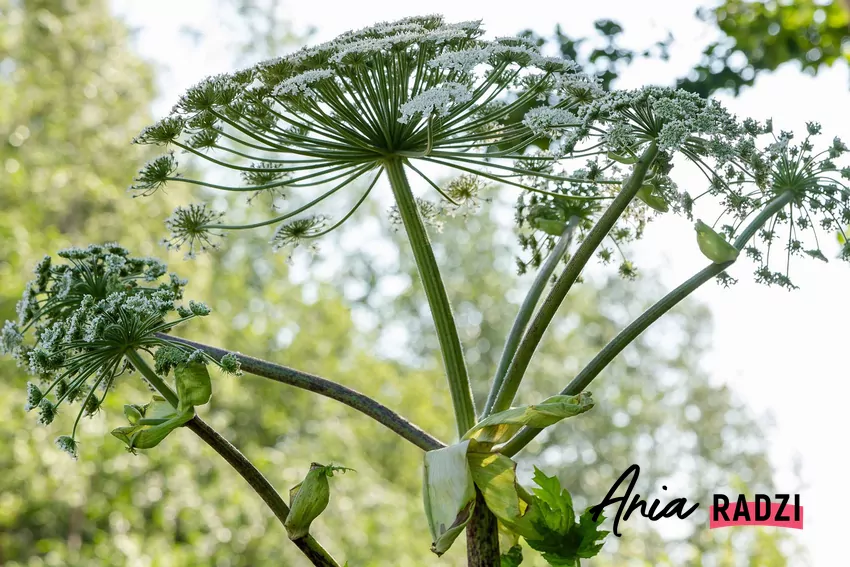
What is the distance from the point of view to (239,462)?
69 cm

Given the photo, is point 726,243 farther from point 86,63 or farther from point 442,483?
point 86,63

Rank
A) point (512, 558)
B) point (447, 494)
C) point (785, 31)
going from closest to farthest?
point (447, 494) → point (512, 558) → point (785, 31)

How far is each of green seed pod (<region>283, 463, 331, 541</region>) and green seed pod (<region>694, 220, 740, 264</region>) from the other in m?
0.37

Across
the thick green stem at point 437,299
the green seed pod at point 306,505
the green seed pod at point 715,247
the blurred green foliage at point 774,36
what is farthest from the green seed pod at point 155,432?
the blurred green foliage at point 774,36

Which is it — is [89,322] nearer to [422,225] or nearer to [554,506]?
[422,225]

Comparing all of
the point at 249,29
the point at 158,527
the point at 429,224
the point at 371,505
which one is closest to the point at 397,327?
the point at 249,29

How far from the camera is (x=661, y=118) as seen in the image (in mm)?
679

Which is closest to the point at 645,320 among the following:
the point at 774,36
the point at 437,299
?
the point at 437,299

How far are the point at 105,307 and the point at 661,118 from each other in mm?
477

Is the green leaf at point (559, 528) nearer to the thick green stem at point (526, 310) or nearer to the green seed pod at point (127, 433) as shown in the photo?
the thick green stem at point (526, 310)

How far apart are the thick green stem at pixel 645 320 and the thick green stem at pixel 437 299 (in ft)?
0.22

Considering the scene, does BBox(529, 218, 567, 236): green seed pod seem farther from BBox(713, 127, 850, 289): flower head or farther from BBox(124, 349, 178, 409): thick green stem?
BBox(124, 349, 178, 409): thick green stem

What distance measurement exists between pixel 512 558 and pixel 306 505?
0.65 ft

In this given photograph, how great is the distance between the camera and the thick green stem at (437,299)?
0.74m
